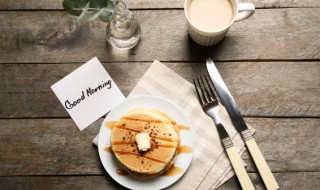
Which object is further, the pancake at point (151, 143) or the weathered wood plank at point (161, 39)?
the weathered wood plank at point (161, 39)

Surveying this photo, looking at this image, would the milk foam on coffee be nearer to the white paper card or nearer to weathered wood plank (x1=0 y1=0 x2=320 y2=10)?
weathered wood plank (x1=0 y1=0 x2=320 y2=10)

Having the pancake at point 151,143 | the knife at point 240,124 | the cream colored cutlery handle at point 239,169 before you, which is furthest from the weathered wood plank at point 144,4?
the cream colored cutlery handle at point 239,169

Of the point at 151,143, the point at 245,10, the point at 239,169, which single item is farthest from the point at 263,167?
the point at 245,10

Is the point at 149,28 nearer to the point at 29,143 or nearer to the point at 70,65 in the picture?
the point at 70,65

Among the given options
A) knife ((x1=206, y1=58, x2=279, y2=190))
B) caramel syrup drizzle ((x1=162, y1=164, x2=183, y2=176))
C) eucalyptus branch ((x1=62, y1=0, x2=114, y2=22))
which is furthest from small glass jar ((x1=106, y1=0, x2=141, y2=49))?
caramel syrup drizzle ((x1=162, y1=164, x2=183, y2=176))

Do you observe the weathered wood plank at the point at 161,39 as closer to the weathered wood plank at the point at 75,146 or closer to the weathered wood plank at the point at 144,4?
the weathered wood plank at the point at 144,4

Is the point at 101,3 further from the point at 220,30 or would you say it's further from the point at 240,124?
the point at 240,124
